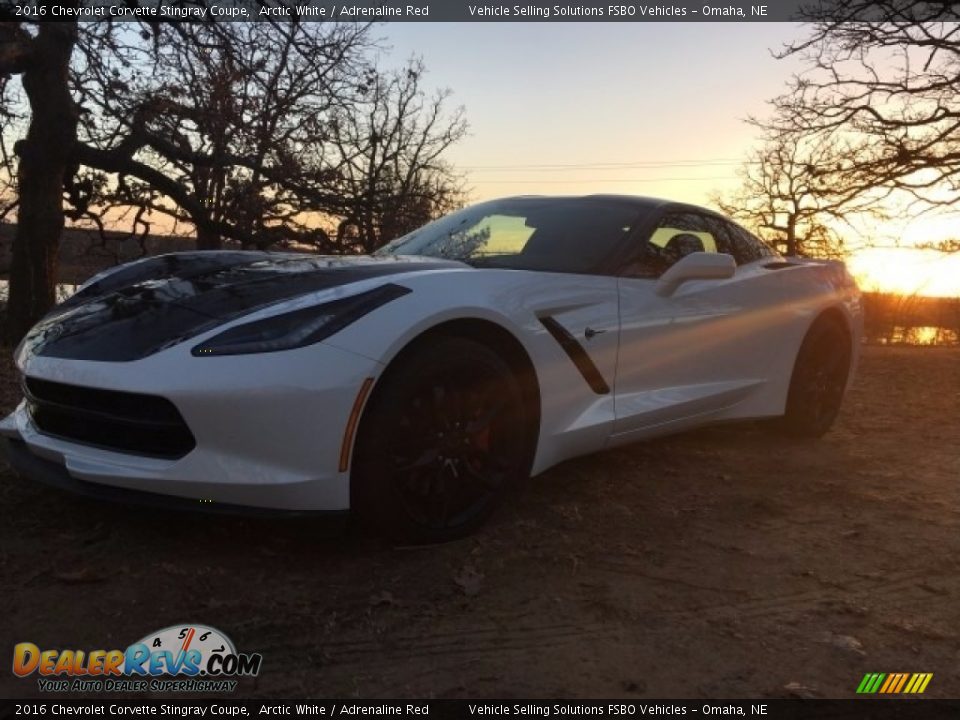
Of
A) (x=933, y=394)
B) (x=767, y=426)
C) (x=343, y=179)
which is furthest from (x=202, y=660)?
(x=343, y=179)

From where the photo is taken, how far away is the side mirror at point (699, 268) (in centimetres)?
357

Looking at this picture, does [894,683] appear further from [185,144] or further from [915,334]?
[915,334]

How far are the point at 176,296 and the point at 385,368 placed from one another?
913 mm

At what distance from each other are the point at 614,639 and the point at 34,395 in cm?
211

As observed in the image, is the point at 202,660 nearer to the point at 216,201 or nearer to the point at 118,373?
the point at 118,373

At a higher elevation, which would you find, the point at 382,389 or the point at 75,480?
the point at 382,389

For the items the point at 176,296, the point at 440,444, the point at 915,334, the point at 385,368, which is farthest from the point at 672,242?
the point at 915,334

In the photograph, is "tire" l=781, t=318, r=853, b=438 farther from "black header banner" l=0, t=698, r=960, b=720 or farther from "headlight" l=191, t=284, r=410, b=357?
"headlight" l=191, t=284, r=410, b=357

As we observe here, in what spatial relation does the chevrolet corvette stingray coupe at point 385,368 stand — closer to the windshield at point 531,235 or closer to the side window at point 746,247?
the windshield at point 531,235

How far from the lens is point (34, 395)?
2.69 metres

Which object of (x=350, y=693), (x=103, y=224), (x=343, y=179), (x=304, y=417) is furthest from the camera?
(x=103, y=224)

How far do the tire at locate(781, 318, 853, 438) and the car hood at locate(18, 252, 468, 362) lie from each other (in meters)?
2.65

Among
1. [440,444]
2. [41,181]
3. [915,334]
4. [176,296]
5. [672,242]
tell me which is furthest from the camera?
[915,334]

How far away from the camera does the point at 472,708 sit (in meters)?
1.83
